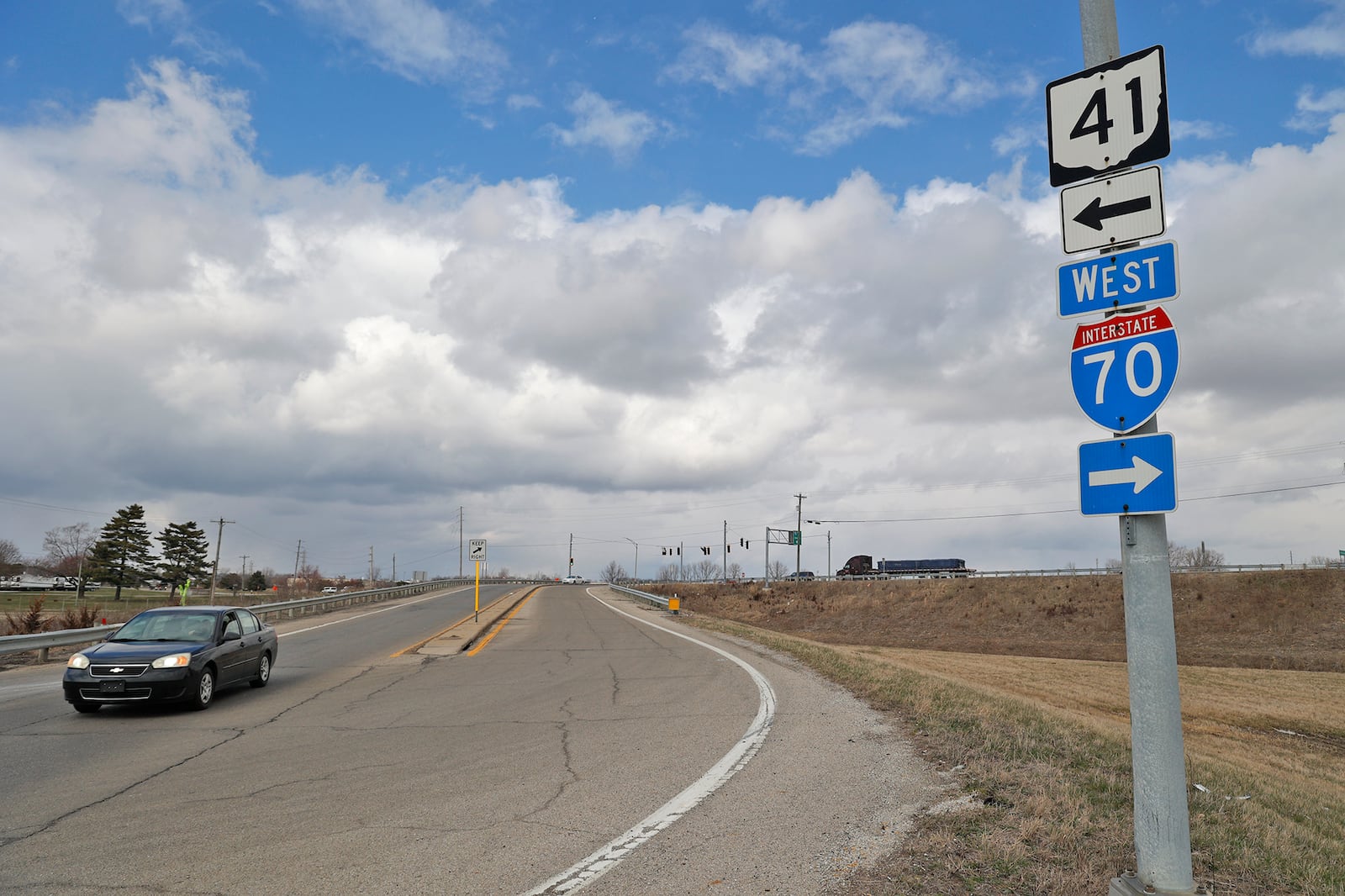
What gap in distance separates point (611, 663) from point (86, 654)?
960 centimetres

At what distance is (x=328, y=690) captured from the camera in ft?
46.2

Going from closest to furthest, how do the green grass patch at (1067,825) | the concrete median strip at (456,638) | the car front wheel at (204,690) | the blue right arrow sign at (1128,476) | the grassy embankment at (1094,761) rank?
the blue right arrow sign at (1128,476)
the green grass patch at (1067,825)
the grassy embankment at (1094,761)
the car front wheel at (204,690)
the concrete median strip at (456,638)

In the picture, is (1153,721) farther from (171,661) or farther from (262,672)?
(262,672)

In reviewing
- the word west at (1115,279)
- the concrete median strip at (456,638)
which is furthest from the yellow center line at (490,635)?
the word west at (1115,279)

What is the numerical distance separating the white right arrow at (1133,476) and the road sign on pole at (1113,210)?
1253 millimetres

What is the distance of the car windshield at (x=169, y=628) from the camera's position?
42.3 feet

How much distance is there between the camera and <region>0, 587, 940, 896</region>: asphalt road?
524 centimetres

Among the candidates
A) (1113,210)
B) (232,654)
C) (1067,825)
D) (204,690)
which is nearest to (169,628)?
(232,654)

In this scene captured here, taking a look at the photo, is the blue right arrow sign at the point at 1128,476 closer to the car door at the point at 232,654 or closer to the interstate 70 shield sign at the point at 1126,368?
the interstate 70 shield sign at the point at 1126,368

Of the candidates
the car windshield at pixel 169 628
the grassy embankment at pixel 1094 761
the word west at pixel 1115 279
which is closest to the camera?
the word west at pixel 1115 279

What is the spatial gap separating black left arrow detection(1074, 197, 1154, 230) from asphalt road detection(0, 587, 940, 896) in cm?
406

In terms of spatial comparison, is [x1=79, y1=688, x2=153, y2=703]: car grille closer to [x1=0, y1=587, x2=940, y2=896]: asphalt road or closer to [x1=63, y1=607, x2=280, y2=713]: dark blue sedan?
[x1=63, y1=607, x2=280, y2=713]: dark blue sedan

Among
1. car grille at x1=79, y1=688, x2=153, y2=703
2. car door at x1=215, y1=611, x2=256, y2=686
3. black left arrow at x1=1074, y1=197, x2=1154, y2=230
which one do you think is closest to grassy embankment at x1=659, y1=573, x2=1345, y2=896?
black left arrow at x1=1074, y1=197, x2=1154, y2=230

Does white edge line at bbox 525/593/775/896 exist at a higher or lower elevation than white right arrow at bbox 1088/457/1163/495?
lower
